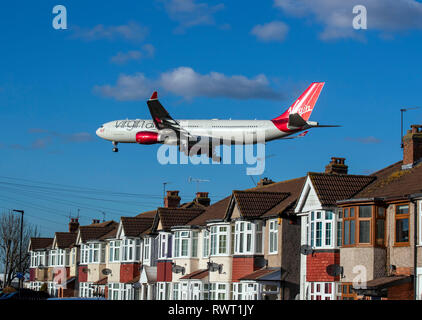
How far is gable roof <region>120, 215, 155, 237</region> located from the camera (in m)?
65.8

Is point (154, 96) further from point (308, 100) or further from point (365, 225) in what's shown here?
point (365, 225)

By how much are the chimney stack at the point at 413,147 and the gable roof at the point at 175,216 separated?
22838mm

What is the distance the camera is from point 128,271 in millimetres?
65688

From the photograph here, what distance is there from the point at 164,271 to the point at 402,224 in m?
27.5

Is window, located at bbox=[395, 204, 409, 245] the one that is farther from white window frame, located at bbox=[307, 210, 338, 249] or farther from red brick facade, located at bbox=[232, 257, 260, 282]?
red brick facade, located at bbox=[232, 257, 260, 282]

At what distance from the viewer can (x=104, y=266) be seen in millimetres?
73812

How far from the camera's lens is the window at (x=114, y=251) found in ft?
226

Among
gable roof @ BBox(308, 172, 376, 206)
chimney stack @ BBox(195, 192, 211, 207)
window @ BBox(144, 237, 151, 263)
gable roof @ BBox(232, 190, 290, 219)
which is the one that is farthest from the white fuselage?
gable roof @ BBox(308, 172, 376, 206)

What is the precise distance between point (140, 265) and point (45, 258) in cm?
3448

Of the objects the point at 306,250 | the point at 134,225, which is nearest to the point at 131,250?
the point at 134,225

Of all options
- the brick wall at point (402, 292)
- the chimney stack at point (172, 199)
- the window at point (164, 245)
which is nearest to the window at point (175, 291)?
the window at point (164, 245)

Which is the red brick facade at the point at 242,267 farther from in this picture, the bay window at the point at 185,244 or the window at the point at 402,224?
the window at the point at 402,224
